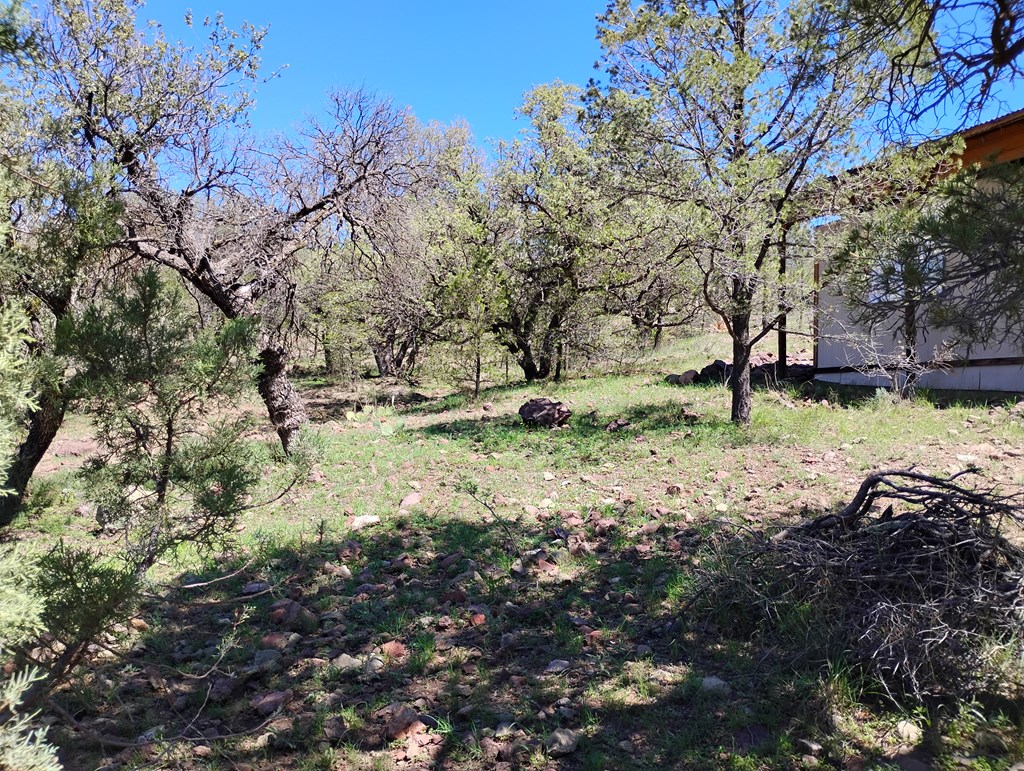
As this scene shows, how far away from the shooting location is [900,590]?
331cm

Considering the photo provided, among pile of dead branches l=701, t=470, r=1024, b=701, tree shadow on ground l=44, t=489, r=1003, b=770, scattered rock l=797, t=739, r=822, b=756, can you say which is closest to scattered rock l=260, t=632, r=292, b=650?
tree shadow on ground l=44, t=489, r=1003, b=770

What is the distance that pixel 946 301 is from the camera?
3592 mm

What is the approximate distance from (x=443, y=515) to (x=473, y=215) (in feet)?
27.3

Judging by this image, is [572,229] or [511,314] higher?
[572,229]

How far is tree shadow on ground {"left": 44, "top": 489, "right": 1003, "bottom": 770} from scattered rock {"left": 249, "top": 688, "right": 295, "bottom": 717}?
22 millimetres

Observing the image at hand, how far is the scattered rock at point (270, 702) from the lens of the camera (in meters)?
3.14

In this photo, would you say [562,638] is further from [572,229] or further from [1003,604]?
[572,229]

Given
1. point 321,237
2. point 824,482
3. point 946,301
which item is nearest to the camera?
point 946,301

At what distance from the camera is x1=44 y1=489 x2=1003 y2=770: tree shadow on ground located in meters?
2.80

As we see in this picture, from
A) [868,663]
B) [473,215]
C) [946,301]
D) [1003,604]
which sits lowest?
[868,663]

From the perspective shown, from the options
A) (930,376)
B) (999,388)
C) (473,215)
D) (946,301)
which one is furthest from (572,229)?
→ (946,301)

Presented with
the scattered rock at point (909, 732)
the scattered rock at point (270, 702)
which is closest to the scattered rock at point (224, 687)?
the scattered rock at point (270, 702)

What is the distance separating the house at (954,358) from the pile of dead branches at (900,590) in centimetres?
361

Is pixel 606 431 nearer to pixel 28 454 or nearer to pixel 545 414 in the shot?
pixel 545 414
